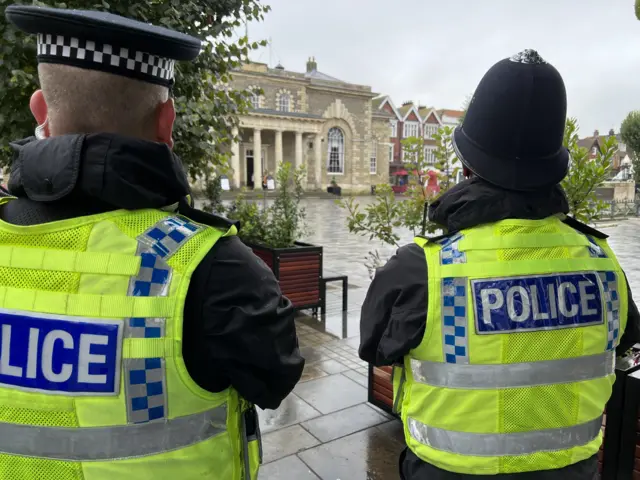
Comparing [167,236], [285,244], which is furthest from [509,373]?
[285,244]

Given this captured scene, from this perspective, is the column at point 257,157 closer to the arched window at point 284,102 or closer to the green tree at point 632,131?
the arched window at point 284,102

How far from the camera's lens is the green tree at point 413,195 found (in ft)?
Result: 11.8

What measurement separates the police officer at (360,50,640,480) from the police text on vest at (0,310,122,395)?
2.82 ft

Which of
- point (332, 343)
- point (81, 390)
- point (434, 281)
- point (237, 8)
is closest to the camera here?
point (81, 390)

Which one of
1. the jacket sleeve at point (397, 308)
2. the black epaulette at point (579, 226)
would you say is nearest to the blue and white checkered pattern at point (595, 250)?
the black epaulette at point (579, 226)

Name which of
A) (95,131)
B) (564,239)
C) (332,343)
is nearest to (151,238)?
(95,131)

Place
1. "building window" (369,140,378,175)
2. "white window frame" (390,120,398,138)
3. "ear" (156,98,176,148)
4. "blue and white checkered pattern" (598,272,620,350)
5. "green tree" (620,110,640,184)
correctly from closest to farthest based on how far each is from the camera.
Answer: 1. "ear" (156,98,176,148)
2. "blue and white checkered pattern" (598,272,620,350)
3. "green tree" (620,110,640,184)
4. "building window" (369,140,378,175)
5. "white window frame" (390,120,398,138)

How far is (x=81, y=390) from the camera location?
3.86 feet

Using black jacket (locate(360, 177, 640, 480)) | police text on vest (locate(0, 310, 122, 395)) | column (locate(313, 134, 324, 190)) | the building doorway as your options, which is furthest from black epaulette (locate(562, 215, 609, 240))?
column (locate(313, 134, 324, 190))

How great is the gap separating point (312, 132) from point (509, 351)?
4369cm

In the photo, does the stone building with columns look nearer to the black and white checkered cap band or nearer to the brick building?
the brick building

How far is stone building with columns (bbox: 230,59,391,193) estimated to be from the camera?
41.5 meters

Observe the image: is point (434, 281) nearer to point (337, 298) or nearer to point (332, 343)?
point (332, 343)

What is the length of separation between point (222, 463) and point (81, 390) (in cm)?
44
